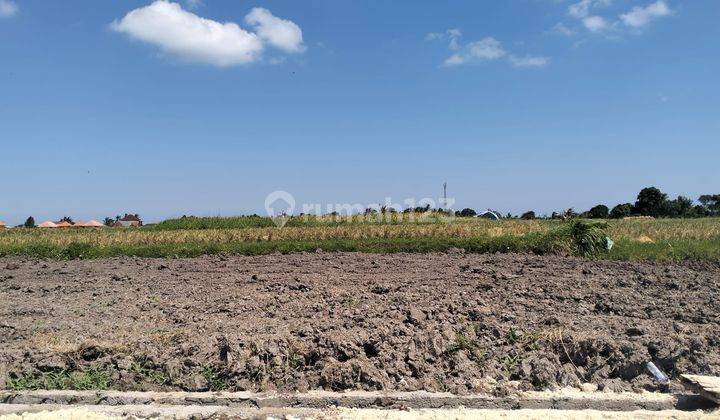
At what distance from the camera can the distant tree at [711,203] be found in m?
56.3

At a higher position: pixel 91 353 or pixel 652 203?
pixel 652 203

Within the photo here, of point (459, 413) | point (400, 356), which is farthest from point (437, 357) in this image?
point (459, 413)

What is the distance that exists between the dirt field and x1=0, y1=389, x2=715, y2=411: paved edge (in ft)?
0.60

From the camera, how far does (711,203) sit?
199ft

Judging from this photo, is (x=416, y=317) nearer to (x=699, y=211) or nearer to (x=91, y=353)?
(x=91, y=353)

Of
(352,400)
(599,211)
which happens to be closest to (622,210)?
(599,211)

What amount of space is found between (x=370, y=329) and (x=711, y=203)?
67252mm

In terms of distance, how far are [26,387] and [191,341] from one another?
1563mm

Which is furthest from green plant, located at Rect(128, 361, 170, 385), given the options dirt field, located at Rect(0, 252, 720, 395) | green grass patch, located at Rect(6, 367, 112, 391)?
green grass patch, located at Rect(6, 367, 112, 391)

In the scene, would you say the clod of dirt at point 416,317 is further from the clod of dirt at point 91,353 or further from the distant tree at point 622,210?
the distant tree at point 622,210

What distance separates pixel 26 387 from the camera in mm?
5086

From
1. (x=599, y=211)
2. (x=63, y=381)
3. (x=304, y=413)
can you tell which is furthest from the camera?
(x=599, y=211)

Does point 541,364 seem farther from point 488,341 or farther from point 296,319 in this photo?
point 296,319

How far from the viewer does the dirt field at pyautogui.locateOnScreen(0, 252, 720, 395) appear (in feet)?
17.4
